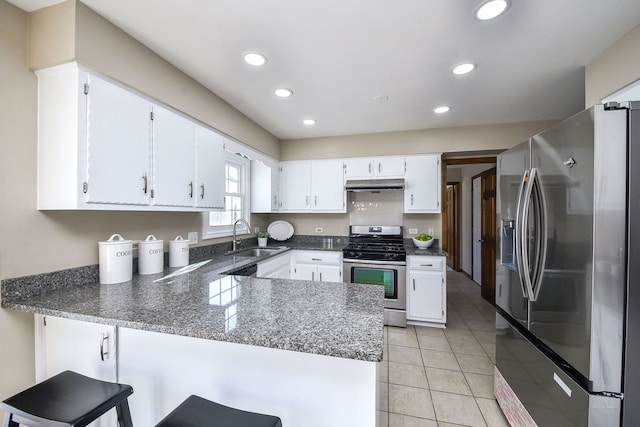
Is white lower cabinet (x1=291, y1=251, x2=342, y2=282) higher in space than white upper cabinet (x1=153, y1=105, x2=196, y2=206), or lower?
lower

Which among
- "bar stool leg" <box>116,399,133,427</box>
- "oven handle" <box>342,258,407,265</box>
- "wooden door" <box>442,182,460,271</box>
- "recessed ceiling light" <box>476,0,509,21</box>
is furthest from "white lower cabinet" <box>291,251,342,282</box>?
"wooden door" <box>442,182,460,271</box>

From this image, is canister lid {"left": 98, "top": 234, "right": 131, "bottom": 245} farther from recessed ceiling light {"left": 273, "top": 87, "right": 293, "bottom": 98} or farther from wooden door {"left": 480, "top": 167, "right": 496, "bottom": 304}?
wooden door {"left": 480, "top": 167, "right": 496, "bottom": 304}

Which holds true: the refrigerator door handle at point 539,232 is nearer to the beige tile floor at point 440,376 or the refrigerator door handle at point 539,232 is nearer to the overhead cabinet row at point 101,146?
the beige tile floor at point 440,376

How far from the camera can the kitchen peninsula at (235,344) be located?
0.98 m

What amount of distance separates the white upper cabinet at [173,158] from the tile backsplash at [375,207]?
2.40 m

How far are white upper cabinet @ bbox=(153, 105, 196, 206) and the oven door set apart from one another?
6.85ft

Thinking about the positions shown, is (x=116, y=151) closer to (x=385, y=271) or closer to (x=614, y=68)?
(x=385, y=271)

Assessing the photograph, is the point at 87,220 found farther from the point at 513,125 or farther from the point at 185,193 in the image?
the point at 513,125

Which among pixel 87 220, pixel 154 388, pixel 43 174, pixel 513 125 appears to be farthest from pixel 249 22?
pixel 513 125

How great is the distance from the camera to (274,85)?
2.33m

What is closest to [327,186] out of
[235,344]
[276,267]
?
[276,267]

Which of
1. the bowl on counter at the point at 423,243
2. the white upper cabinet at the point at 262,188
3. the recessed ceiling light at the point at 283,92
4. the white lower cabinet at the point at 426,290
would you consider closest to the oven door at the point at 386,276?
the white lower cabinet at the point at 426,290

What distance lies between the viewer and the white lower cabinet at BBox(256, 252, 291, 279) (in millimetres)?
2746

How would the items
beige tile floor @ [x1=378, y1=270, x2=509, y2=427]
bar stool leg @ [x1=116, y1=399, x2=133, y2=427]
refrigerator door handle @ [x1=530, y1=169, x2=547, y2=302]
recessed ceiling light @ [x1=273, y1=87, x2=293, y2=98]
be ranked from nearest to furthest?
bar stool leg @ [x1=116, y1=399, x2=133, y2=427], refrigerator door handle @ [x1=530, y1=169, x2=547, y2=302], beige tile floor @ [x1=378, y1=270, x2=509, y2=427], recessed ceiling light @ [x1=273, y1=87, x2=293, y2=98]
